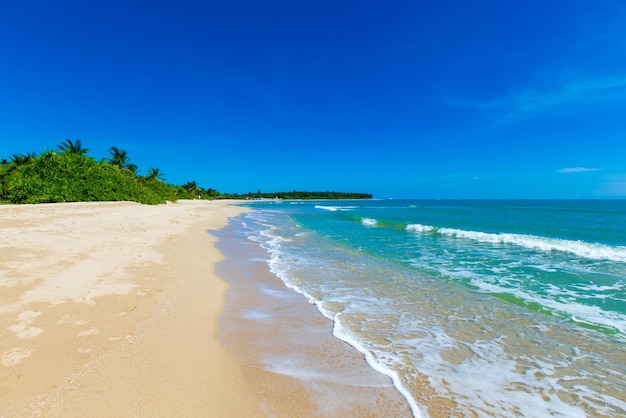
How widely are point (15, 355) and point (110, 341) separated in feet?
2.84

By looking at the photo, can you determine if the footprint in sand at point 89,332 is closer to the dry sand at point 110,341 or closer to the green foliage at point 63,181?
the dry sand at point 110,341

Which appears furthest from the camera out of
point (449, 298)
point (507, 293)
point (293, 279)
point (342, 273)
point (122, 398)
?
point (342, 273)

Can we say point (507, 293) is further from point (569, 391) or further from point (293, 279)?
point (293, 279)

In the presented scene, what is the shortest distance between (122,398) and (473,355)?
421 centimetres

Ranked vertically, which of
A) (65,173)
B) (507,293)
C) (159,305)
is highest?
(65,173)

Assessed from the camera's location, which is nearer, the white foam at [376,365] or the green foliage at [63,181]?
the white foam at [376,365]

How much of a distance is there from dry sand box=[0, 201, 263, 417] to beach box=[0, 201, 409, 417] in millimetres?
11

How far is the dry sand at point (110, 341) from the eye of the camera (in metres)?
2.80

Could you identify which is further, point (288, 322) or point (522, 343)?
point (288, 322)

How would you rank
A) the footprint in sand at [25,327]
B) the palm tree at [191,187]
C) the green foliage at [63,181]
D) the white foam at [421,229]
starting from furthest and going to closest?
the palm tree at [191,187] → the green foliage at [63,181] → the white foam at [421,229] → the footprint in sand at [25,327]

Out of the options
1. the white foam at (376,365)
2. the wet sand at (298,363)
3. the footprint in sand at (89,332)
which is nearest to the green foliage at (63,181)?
the wet sand at (298,363)

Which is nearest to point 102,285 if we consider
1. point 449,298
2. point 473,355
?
point 473,355

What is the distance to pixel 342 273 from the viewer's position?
9.20 metres

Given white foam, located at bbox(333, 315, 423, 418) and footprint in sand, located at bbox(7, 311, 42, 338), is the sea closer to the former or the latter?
white foam, located at bbox(333, 315, 423, 418)
